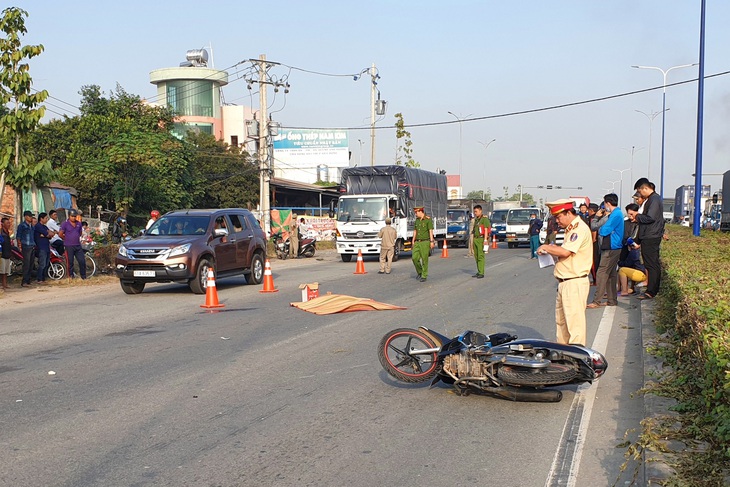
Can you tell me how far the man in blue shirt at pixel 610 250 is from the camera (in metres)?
12.5

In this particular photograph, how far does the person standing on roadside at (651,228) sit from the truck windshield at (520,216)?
26.4 metres

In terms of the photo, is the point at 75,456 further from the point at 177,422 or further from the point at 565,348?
the point at 565,348

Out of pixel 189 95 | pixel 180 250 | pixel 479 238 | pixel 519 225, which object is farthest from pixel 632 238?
pixel 189 95

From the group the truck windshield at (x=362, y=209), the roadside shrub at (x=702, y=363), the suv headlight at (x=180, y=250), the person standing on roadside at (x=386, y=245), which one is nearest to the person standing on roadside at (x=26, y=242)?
the suv headlight at (x=180, y=250)

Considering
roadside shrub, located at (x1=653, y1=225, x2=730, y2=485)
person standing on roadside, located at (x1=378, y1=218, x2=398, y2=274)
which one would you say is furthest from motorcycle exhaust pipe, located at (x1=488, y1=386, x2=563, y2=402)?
person standing on roadside, located at (x1=378, y1=218, x2=398, y2=274)

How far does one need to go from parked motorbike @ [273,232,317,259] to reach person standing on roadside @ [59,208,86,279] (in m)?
11.3

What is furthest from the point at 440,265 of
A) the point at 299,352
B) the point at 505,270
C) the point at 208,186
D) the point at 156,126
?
the point at 208,186

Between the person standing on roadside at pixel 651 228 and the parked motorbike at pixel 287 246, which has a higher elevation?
the person standing on roadside at pixel 651 228

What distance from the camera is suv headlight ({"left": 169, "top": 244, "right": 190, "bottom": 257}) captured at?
1520 centimetres

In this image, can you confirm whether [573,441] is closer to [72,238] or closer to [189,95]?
[72,238]

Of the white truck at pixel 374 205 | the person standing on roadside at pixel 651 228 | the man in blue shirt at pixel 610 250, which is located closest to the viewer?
the person standing on roadside at pixel 651 228

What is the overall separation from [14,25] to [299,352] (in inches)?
467

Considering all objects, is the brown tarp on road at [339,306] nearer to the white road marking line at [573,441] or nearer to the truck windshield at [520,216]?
the white road marking line at [573,441]

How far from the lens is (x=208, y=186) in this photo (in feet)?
165
